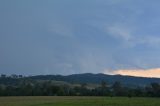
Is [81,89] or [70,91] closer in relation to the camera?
[70,91]

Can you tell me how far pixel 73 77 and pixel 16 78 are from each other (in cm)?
2712

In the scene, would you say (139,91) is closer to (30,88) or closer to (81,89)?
(81,89)

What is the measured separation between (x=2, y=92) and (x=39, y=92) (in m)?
11.7

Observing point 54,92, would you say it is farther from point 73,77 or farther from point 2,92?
point 73,77

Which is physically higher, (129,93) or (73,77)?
(73,77)

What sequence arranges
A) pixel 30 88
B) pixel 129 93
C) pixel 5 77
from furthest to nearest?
1. pixel 5 77
2. pixel 30 88
3. pixel 129 93

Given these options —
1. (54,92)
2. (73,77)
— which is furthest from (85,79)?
(54,92)

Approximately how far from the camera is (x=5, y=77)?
193250 millimetres

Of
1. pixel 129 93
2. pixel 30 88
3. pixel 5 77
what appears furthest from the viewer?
pixel 5 77

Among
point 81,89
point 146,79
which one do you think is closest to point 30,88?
point 81,89

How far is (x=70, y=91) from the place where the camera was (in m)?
135

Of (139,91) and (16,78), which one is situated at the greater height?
(16,78)

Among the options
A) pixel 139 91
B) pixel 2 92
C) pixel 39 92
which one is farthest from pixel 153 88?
pixel 2 92

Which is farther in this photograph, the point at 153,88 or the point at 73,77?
the point at 73,77
